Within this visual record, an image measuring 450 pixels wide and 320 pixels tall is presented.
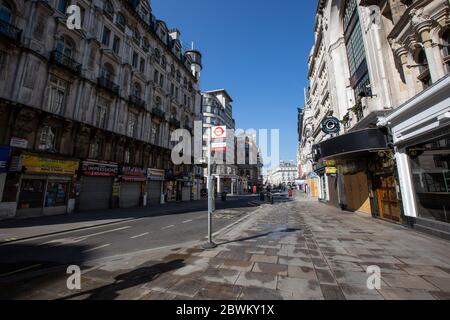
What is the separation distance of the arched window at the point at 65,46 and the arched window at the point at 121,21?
6.71 meters

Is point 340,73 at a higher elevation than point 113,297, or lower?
higher

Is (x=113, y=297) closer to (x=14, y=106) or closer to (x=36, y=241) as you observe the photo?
(x=36, y=241)

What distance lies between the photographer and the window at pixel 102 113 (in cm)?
1909

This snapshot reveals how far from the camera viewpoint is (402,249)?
6.42m

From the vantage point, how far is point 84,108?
57.6 feet

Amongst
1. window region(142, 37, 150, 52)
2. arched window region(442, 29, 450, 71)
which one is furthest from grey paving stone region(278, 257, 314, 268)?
window region(142, 37, 150, 52)

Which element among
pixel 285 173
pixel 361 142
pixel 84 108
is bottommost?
pixel 361 142

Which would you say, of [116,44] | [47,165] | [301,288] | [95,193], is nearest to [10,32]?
[47,165]

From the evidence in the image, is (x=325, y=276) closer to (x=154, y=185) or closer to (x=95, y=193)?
(x=95, y=193)

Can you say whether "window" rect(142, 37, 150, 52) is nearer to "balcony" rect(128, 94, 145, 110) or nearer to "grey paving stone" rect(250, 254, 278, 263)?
"balcony" rect(128, 94, 145, 110)

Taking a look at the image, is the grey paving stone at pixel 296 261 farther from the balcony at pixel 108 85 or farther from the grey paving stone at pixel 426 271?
Answer: the balcony at pixel 108 85

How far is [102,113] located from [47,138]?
5594 mm
